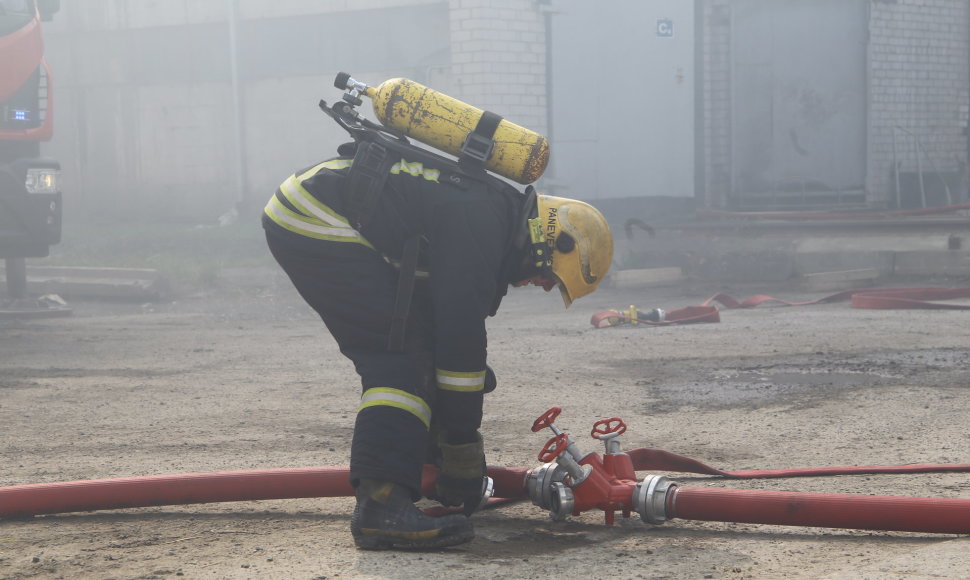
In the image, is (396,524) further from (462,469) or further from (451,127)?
(451,127)

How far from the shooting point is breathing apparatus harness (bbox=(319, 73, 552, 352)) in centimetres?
308

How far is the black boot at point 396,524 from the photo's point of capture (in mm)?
2900

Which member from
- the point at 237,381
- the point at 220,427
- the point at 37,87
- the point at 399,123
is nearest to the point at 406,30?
the point at 37,87

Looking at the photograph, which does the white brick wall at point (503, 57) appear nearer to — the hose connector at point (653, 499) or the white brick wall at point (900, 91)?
the white brick wall at point (900, 91)

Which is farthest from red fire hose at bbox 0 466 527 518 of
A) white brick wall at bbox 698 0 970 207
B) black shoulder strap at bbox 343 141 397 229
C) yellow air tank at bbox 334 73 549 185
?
white brick wall at bbox 698 0 970 207

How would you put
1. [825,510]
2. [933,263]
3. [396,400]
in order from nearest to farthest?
[825,510] → [396,400] → [933,263]

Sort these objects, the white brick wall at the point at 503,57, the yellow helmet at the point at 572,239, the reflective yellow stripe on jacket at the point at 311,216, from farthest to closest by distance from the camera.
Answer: the white brick wall at the point at 503,57
the yellow helmet at the point at 572,239
the reflective yellow stripe on jacket at the point at 311,216

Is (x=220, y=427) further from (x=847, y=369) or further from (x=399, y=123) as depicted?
(x=847, y=369)

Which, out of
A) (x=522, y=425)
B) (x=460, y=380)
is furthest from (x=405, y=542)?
(x=522, y=425)

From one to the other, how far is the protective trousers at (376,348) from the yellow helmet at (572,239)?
1.38 ft

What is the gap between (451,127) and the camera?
3211 mm

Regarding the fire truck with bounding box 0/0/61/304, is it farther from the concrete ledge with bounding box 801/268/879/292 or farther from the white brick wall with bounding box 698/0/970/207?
the white brick wall with bounding box 698/0/970/207

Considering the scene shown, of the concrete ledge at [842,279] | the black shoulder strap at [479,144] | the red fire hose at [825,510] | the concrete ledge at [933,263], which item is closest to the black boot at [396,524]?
the red fire hose at [825,510]

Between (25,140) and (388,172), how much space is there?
595 cm
